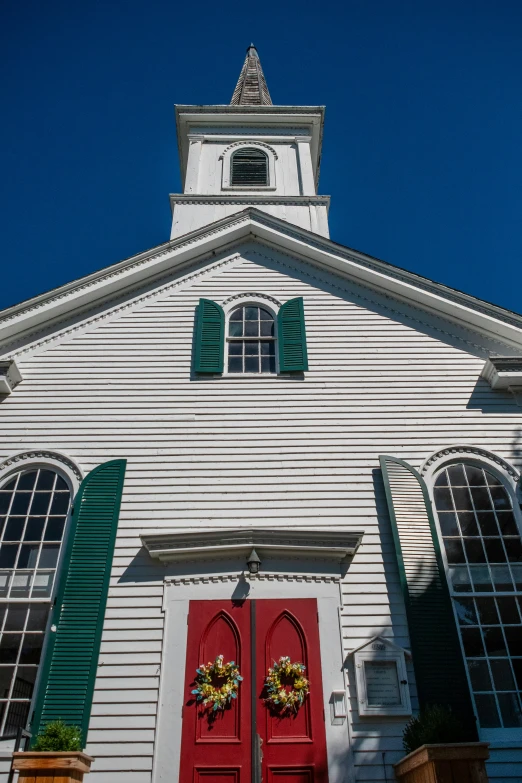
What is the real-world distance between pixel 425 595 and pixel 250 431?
3.27 metres

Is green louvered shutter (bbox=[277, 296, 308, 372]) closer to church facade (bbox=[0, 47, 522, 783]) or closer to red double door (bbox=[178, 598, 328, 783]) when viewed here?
church facade (bbox=[0, 47, 522, 783])

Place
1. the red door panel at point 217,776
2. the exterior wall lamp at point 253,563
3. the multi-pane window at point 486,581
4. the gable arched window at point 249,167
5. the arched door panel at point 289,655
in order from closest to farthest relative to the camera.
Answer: the red door panel at point 217,776 → the arched door panel at point 289,655 → the multi-pane window at point 486,581 → the exterior wall lamp at point 253,563 → the gable arched window at point 249,167

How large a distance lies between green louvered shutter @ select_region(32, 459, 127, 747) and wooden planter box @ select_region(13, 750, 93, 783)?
3.05 feet

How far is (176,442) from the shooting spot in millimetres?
9344

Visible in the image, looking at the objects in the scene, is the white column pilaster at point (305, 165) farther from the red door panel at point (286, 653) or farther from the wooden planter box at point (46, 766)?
the wooden planter box at point (46, 766)

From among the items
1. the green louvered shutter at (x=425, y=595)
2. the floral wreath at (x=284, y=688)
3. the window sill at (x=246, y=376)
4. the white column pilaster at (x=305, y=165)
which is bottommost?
the floral wreath at (x=284, y=688)

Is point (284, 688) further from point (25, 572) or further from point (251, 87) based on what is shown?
point (251, 87)

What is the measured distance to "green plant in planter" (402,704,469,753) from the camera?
20.3 feet

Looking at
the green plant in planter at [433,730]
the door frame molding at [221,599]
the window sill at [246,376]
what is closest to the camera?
the green plant in planter at [433,730]

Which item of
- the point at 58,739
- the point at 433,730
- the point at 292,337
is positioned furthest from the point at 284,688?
the point at 292,337

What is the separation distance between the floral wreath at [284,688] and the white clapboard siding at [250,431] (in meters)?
0.59

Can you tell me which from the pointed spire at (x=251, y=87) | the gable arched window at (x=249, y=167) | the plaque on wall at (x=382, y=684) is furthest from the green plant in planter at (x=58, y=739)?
the pointed spire at (x=251, y=87)

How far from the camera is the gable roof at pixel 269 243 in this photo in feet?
34.6

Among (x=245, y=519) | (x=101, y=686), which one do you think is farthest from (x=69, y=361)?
(x=101, y=686)
